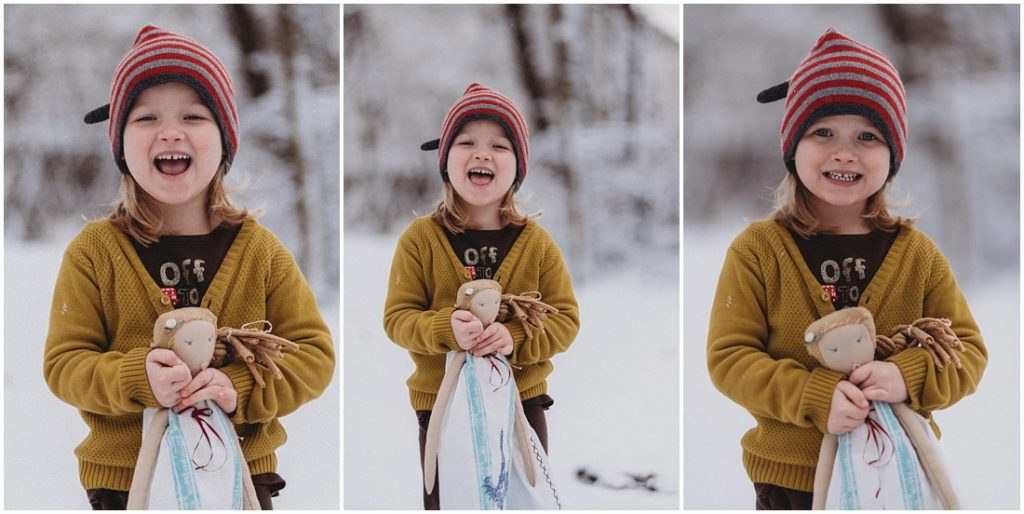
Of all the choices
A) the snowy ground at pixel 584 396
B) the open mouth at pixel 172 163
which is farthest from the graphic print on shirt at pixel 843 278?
the open mouth at pixel 172 163

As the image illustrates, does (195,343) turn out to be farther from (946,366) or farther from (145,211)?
(946,366)

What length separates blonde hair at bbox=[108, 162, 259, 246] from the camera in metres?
1.57

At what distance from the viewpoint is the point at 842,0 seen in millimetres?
1896

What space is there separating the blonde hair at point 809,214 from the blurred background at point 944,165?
0.17 metres

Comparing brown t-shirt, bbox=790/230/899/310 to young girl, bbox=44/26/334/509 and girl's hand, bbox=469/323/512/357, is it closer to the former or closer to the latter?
girl's hand, bbox=469/323/512/357

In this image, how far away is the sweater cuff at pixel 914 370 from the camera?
147 centimetres

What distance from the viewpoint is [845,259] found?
1.62m

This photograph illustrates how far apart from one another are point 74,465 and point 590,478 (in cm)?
110

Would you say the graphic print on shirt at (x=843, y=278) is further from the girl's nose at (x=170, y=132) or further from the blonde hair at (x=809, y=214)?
the girl's nose at (x=170, y=132)

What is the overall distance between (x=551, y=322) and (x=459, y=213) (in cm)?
30

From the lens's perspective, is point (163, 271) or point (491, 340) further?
point (491, 340)

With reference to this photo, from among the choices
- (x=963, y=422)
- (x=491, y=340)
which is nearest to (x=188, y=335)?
(x=491, y=340)

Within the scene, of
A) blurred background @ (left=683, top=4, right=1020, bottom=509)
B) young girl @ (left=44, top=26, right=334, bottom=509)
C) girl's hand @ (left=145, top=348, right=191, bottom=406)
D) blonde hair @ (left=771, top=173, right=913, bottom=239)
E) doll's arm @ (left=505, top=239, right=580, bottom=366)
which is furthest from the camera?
blurred background @ (left=683, top=4, right=1020, bottom=509)

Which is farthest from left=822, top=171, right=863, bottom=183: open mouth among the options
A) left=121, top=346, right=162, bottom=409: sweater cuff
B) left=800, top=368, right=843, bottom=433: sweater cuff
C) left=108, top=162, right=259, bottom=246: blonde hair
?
left=121, top=346, right=162, bottom=409: sweater cuff
